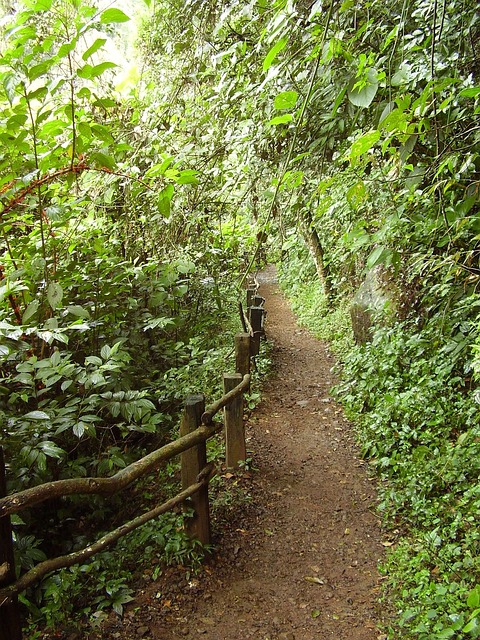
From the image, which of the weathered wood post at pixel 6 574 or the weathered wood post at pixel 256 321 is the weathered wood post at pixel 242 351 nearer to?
the weathered wood post at pixel 256 321

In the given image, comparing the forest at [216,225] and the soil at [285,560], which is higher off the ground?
the forest at [216,225]

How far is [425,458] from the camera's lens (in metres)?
4.46

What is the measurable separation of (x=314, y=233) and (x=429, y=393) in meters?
7.40

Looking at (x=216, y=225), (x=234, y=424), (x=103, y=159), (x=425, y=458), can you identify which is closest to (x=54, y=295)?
(x=103, y=159)

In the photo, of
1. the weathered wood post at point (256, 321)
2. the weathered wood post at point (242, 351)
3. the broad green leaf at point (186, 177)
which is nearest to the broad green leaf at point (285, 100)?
the broad green leaf at point (186, 177)

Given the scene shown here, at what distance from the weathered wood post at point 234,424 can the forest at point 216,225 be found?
0.78 metres

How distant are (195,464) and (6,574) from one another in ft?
5.05

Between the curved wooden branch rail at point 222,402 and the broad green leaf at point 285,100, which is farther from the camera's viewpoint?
the curved wooden branch rail at point 222,402

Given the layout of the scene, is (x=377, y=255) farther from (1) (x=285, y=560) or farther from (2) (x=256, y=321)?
(2) (x=256, y=321)

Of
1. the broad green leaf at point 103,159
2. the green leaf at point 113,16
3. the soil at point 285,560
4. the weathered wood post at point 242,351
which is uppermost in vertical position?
the green leaf at point 113,16

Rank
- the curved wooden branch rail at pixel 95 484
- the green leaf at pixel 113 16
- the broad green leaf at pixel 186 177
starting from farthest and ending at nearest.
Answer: the broad green leaf at pixel 186 177 → the curved wooden branch rail at pixel 95 484 → the green leaf at pixel 113 16

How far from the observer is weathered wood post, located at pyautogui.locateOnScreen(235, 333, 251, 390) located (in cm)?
588

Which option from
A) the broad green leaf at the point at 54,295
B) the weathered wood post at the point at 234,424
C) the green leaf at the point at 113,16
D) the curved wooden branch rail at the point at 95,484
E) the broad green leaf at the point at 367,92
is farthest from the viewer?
the weathered wood post at the point at 234,424

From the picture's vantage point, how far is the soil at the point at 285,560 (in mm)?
3148
